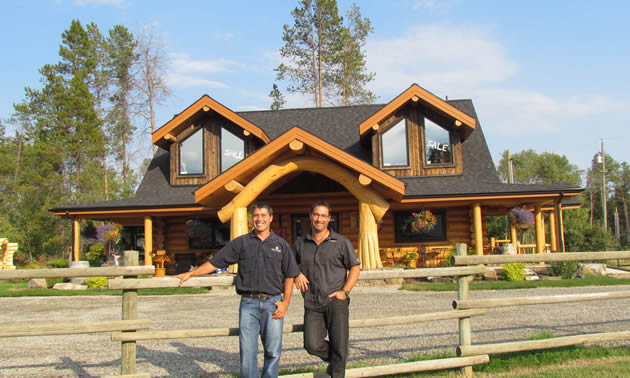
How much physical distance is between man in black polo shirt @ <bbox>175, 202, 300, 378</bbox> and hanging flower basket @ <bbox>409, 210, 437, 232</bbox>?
12.3m

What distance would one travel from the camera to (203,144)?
19016 mm

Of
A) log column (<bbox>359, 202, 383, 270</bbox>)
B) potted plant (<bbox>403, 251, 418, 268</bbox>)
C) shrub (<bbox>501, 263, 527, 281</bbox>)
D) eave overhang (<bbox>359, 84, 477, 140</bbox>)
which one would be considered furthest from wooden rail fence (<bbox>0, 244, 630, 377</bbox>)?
eave overhang (<bbox>359, 84, 477, 140</bbox>)

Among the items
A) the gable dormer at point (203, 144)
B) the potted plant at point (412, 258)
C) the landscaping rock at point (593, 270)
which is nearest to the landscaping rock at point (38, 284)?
the gable dormer at point (203, 144)

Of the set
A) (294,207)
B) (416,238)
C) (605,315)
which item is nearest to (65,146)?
(294,207)

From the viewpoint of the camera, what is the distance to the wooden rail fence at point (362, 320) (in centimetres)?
488

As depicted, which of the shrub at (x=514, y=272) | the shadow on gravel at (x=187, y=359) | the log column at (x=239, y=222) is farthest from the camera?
the shrub at (x=514, y=272)

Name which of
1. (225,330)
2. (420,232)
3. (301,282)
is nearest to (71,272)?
(225,330)

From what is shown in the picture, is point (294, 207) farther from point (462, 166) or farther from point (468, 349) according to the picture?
point (468, 349)

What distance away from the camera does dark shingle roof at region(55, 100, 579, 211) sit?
16.4 metres

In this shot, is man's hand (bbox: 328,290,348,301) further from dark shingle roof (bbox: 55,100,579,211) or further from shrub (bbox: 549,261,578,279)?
shrub (bbox: 549,261,578,279)

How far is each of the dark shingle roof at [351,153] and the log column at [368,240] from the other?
2.40 meters

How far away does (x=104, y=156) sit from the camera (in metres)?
39.7

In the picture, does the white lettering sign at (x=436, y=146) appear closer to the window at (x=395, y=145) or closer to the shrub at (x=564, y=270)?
the window at (x=395, y=145)

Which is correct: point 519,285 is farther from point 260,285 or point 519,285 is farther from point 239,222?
point 260,285
